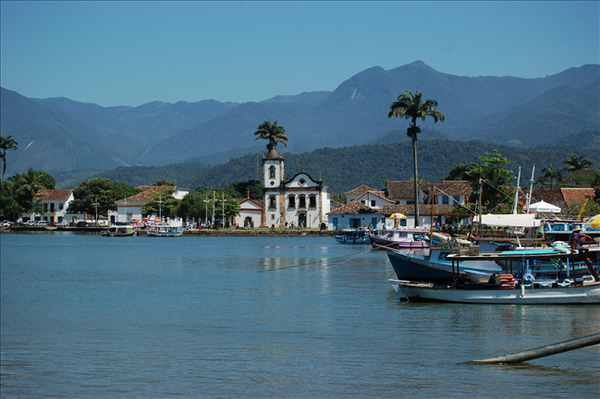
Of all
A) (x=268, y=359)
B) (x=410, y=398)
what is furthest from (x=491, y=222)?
(x=410, y=398)

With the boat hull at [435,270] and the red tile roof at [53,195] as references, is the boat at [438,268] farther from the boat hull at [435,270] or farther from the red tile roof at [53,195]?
the red tile roof at [53,195]

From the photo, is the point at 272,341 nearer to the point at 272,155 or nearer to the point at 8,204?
the point at 272,155

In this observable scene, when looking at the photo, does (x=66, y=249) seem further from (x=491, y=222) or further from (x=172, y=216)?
(x=491, y=222)

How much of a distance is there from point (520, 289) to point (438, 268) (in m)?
4.08

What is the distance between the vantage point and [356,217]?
101 metres

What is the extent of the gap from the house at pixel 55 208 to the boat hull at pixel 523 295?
125m

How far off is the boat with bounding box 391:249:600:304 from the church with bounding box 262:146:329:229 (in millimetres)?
82483

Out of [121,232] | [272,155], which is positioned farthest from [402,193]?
[121,232]

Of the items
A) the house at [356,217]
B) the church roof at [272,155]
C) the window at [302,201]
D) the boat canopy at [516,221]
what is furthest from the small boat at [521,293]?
the church roof at [272,155]

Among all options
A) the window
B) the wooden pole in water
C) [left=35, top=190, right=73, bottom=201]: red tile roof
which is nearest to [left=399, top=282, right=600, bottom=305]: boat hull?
the wooden pole in water

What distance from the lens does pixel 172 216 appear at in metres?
122

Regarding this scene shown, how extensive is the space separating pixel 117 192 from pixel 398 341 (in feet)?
402

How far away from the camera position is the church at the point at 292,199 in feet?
369

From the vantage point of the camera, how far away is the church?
4429 inches
